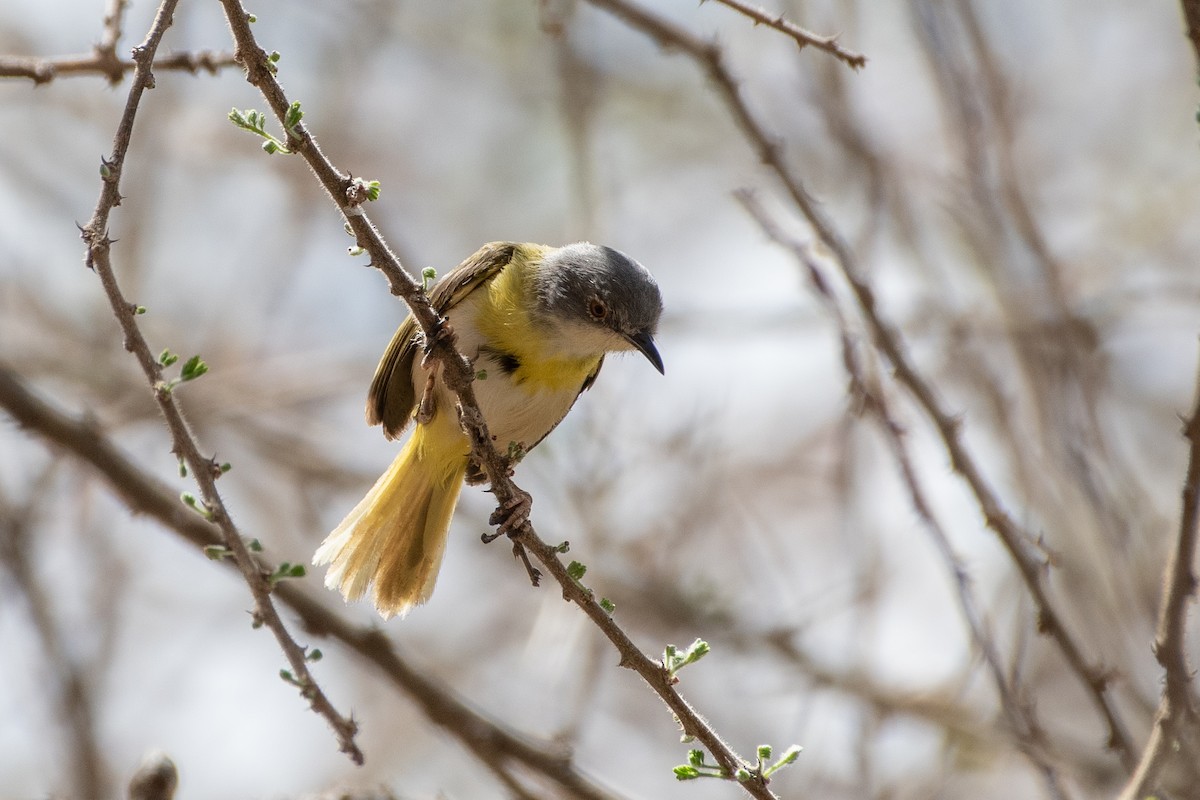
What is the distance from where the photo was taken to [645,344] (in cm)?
477

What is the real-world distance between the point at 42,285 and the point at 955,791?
7910mm

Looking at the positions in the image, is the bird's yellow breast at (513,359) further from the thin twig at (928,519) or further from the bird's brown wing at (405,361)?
the thin twig at (928,519)

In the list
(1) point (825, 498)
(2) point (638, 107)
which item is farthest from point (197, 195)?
(1) point (825, 498)

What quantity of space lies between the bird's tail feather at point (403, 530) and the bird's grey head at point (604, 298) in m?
0.69

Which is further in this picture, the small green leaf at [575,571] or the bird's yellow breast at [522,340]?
the bird's yellow breast at [522,340]

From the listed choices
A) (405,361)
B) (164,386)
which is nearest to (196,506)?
(164,386)

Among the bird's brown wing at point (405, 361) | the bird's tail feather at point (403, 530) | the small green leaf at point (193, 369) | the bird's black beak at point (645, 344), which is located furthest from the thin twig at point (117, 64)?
the bird's black beak at point (645, 344)

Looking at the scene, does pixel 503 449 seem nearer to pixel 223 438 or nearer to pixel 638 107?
Result: pixel 223 438

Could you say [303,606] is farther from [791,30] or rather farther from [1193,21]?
[1193,21]

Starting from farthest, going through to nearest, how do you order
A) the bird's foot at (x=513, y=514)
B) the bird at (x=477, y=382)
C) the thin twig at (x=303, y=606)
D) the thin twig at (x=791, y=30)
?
the bird at (x=477, y=382)
the thin twig at (x=303, y=606)
the bird's foot at (x=513, y=514)
the thin twig at (x=791, y=30)

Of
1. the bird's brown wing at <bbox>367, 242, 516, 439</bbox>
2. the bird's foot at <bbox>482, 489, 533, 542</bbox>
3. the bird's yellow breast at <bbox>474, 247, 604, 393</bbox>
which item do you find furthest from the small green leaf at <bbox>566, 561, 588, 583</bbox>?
the bird's brown wing at <bbox>367, 242, 516, 439</bbox>

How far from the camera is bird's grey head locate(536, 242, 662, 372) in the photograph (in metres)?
4.66

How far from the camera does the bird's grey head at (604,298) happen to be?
466cm

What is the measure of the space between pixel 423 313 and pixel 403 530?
6.00ft
